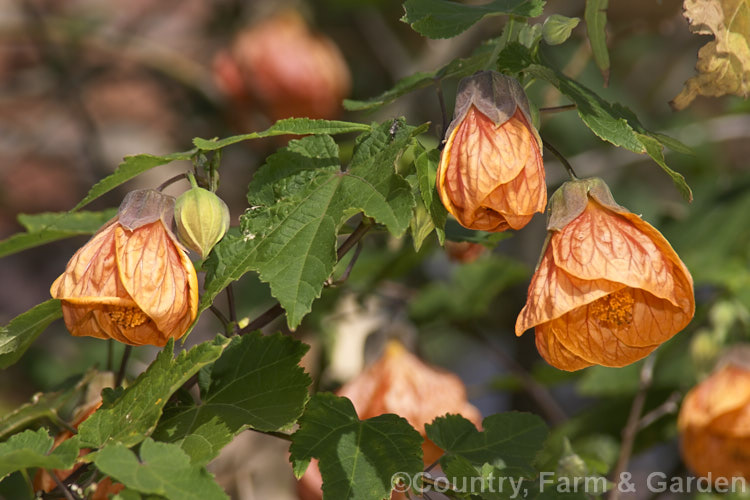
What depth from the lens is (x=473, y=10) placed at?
71cm

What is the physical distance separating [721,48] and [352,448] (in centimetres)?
46

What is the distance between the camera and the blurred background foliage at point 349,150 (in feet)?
4.69

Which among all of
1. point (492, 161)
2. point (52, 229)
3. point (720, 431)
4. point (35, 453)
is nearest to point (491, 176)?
point (492, 161)

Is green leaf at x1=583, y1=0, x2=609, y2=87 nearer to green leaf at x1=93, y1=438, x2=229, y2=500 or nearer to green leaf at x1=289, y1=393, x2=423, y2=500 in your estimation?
green leaf at x1=289, y1=393, x2=423, y2=500

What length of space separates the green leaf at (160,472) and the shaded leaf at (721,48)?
525 mm

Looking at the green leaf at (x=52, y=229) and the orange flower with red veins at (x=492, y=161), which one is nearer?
the orange flower with red veins at (x=492, y=161)

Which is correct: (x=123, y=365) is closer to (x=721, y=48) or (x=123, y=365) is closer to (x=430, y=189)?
(x=430, y=189)

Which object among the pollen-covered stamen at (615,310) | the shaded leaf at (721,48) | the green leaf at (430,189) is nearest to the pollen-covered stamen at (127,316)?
the green leaf at (430,189)

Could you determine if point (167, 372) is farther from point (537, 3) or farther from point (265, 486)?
point (265, 486)

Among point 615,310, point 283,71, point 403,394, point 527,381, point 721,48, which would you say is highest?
point 721,48

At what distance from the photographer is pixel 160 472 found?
1.86 ft

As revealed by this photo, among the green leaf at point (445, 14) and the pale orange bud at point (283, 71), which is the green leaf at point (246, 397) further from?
the pale orange bud at point (283, 71)

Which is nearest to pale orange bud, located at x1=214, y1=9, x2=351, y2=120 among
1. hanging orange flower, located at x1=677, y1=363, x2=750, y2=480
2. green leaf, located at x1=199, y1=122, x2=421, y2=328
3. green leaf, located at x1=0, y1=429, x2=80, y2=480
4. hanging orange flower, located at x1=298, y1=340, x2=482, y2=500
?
hanging orange flower, located at x1=298, y1=340, x2=482, y2=500

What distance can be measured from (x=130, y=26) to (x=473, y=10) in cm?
183
